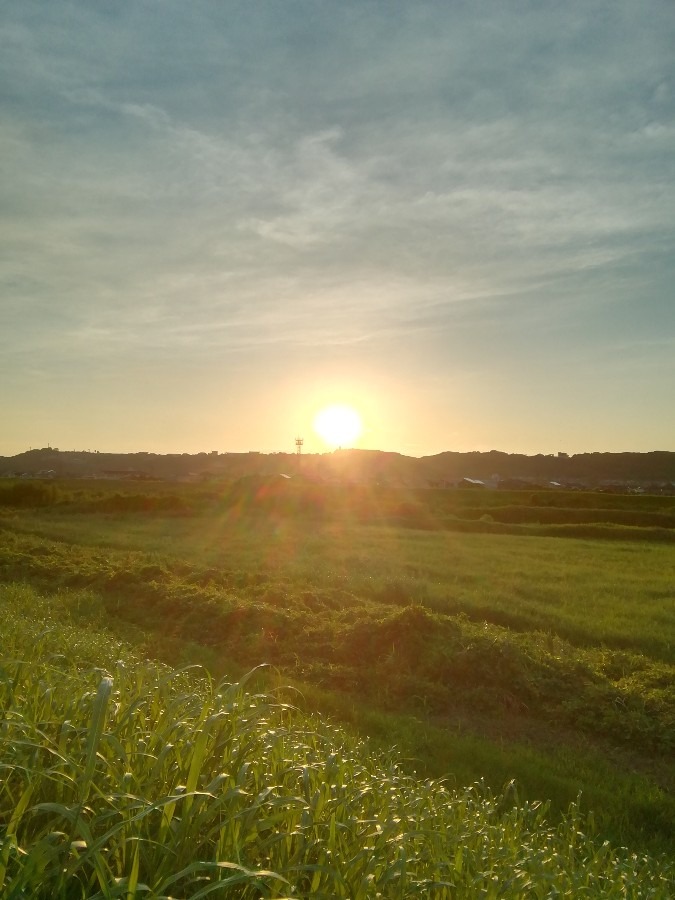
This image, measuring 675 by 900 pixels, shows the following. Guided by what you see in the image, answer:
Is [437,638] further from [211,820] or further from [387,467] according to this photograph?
[387,467]

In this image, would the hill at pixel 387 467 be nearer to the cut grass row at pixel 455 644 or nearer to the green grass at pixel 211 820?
the cut grass row at pixel 455 644

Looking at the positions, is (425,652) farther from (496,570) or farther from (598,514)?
(598,514)

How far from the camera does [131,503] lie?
46406 millimetres

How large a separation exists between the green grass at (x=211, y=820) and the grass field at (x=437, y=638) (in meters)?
0.25

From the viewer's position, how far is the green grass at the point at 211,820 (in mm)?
2775

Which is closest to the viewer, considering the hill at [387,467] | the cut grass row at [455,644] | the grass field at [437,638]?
the grass field at [437,638]

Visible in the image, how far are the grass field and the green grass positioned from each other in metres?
0.25

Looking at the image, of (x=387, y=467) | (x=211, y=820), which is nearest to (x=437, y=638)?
(x=211, y=820)

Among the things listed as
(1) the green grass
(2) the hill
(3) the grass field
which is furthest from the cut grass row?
(2) the hill

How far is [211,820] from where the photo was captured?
3.16 metres

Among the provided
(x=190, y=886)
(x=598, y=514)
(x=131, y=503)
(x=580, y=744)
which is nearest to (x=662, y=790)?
(x=580, y=744)

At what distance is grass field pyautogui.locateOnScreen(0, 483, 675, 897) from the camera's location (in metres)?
7.94

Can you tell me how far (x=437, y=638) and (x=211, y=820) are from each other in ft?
28.6

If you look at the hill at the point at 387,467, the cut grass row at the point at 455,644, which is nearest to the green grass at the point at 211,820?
the cut grass row at the point at 455,644
